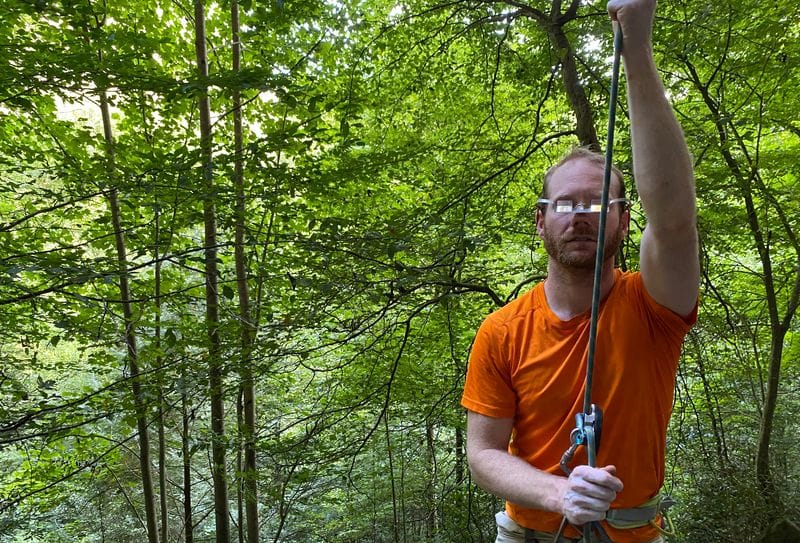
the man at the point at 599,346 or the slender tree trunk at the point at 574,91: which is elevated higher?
the slender tree trunk at the point at 574,91

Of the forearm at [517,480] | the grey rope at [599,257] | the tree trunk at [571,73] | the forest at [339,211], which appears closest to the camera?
the grey rope at [599,257]

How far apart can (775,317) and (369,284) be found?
3.70 meters

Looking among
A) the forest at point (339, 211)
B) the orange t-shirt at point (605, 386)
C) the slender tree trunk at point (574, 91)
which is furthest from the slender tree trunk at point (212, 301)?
the slender tree trunk at point (574, 91)

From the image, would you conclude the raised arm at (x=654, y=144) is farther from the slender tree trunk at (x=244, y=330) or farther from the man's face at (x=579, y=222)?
the slender tree trunk at (x=244, y=330)

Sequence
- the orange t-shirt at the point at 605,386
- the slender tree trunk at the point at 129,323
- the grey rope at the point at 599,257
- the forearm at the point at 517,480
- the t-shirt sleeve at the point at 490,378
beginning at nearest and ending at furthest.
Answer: the grey rope at the point at 599,257 < the forearm at the point at 517,480 < the orange t-shirt at the point at 605,386 < the t-shirt sleeve at the point at 490,378 < the slender tree trunk at the point at 129,323

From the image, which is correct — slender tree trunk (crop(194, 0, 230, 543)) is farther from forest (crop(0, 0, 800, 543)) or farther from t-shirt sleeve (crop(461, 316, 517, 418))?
t-shirt sleeve (crop(461, 316, 517, 418))

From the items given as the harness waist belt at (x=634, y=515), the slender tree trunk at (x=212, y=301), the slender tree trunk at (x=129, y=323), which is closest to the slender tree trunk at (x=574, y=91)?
the slender tree trunk at (x=212, y=301)

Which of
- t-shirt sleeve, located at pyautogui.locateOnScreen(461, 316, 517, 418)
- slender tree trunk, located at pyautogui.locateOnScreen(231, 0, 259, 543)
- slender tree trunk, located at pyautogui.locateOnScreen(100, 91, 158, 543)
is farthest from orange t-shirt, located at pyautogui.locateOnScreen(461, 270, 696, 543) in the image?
slender tree trunk, located at pyautogui.locateOnScreen(100, 91, 158, 543)

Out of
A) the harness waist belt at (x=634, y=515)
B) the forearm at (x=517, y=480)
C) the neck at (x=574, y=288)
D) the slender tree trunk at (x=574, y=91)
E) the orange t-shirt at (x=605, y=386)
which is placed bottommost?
the harness waist belt at (x=634, y=515)

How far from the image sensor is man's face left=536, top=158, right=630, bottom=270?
1103mm

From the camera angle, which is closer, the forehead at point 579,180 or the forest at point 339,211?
the forehead at point 579,180

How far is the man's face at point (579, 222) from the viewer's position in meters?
1.10

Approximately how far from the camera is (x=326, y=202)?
161 inches

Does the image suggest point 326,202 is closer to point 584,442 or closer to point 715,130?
point 715,130
